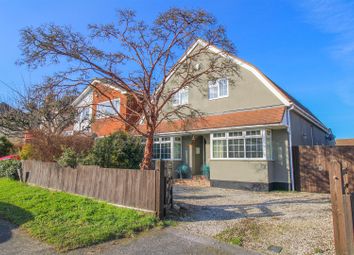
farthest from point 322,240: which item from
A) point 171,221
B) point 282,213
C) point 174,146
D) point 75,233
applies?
point 174,146

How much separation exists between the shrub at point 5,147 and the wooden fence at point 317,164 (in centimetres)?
2517

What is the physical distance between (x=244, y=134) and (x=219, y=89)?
4009mm

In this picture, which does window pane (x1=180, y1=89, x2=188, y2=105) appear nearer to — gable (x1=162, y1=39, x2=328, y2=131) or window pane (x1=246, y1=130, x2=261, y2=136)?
gable (x1=162, y1=39, x2=328, y2=131)

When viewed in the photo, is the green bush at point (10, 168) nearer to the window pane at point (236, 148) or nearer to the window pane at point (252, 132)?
the window pane at point (236, 148)

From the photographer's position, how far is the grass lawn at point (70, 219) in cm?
543

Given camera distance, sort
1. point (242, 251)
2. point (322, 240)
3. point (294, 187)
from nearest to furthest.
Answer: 1. point (242, 251)
2. point (322, 240)
3. point (294, 187)

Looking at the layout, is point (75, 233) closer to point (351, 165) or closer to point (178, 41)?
point (178, 41)

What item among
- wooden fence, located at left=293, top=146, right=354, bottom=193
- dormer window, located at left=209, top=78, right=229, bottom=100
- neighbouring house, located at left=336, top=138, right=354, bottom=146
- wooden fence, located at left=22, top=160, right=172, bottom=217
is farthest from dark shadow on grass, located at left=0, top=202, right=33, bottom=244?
neighbouring house, located at left=336, top=138, right=354, bottom=146

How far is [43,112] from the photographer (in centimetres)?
982

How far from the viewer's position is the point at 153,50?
32.4ft

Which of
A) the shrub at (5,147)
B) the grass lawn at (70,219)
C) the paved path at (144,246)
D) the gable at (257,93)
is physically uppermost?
the gable at (257,93)

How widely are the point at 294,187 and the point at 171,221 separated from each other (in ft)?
27.2

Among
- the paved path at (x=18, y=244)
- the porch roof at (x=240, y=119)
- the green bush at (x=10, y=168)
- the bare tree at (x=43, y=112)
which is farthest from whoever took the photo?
the green bush at (x=10, y=168)

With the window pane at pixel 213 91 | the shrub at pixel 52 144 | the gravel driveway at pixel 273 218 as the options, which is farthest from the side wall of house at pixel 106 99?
the window pane at pixel 213 91
